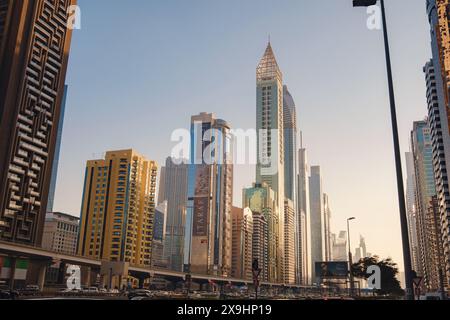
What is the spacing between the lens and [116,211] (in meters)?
154

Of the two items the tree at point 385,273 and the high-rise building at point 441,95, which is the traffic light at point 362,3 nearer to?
the tree at point 385,273

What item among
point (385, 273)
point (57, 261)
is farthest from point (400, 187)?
point (57, 261)

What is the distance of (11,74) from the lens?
102188mm

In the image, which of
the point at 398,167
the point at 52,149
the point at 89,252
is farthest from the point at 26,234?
the point at 398,167

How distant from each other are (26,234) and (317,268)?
6583 cm

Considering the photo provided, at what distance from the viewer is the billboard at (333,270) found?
270 feet

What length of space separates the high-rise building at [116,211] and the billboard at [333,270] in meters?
82.8

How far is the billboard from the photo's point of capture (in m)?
82.2

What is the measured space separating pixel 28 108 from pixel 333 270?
262 feet

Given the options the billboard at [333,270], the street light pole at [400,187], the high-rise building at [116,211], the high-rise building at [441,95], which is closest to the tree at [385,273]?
the billboard at [333,270]

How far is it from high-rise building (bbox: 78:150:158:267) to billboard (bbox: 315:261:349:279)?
272 ft

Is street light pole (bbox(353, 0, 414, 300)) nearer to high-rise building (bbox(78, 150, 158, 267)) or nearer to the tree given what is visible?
the tree

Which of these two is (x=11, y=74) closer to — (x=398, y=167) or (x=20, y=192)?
(x=20, y=192)

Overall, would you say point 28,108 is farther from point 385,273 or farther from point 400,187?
point 400,187
